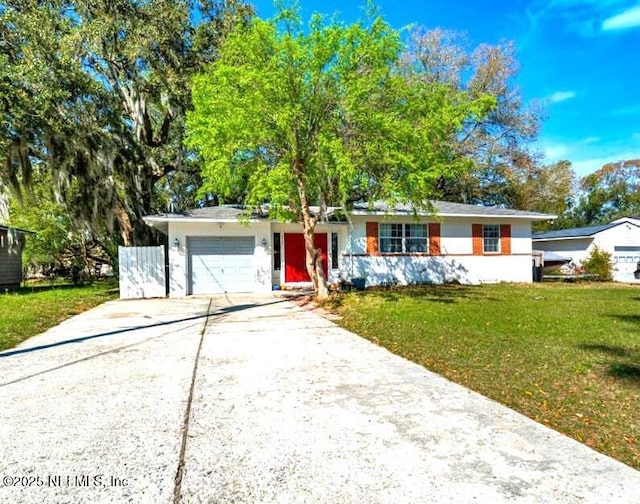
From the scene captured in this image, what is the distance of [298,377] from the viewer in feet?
15.4

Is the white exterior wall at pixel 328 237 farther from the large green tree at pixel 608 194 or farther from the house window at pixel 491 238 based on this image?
the large green tree at pixel 608 194

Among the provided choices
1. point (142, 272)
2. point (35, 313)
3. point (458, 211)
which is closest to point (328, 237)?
point (458, 211)

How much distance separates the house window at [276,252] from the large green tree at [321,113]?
4614mm

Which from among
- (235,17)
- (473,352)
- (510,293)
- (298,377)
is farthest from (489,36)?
(298,377)

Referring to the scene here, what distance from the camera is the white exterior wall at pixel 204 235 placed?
13.9 metres

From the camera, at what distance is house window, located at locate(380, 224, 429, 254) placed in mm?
16016

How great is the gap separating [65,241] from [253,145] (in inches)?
658

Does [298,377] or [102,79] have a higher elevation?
[102,79]

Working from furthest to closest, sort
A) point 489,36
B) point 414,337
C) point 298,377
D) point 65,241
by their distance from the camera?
point 489,36, point 65,241, point 414,337, point 298,377

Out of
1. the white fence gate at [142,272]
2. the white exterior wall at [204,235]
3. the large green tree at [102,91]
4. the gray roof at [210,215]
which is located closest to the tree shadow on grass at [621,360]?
the gray roof at [210,215]

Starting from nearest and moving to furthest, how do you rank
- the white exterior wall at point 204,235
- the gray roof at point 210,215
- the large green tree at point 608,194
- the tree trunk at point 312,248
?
the tree trunk at point 312,248 < the gray roof at point 210,215 < the white exterior wall at point 204,235 < the large green tree at point 608,194

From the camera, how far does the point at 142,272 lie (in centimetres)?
1375

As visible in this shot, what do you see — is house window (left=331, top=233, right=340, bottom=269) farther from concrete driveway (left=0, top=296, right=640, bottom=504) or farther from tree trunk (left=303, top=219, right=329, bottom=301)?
concrete driveway (left=0, top=296, right=640, bottom=504)

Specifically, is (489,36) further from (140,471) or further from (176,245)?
(140,471)
